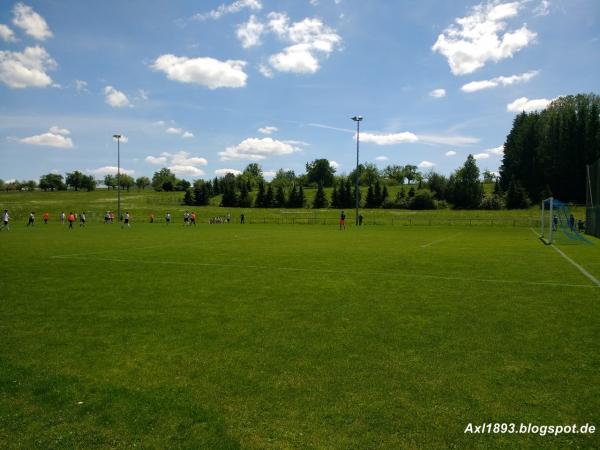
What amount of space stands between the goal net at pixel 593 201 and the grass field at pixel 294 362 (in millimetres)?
22080

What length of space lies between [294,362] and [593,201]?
3360 centimetres

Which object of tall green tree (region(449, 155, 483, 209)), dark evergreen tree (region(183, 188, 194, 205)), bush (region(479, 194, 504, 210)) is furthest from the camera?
dark evergreen tree (region(183, 188, 194, 205))

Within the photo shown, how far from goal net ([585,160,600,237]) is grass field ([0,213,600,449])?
2208cm

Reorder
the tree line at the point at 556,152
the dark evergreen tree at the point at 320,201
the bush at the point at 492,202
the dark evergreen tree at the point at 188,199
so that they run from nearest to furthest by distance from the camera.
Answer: the bush at the point at 492,202 → the tree line at the point at 556,152 → the dark evergreen tree at the point at 320,201 → the dark evergreen tree at the point at 188,199

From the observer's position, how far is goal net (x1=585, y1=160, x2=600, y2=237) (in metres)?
29.5

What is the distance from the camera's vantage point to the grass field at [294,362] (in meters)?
3.94

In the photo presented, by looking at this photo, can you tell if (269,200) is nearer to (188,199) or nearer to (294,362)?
(188,199)

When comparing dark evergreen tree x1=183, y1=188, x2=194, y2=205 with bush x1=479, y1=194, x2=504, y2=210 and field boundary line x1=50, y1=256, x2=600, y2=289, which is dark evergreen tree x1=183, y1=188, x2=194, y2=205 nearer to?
bush x1=479, y1=194, x2=504, y2=210

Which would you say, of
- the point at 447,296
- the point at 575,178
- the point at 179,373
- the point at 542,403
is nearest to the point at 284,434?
the point at 179,373

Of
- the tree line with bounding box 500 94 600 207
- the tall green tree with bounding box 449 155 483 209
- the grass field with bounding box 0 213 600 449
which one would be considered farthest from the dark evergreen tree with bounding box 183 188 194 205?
the grass field with bounding box 0 213 600 449

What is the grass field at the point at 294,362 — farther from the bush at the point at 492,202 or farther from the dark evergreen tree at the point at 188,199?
the dark evergreen tree at the point at 188,199

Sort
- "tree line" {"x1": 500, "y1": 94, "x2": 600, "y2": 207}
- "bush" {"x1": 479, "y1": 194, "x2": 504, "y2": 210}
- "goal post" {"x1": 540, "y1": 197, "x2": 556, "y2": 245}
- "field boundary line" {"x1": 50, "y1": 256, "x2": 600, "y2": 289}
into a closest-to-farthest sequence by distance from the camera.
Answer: "field boundary line" {"x1": 50, "y1": 256, "x2": 600, "y2": 289} → "goal post" {"x1": 540, "y1": 197, "x2": 556, "y2": 245} → "bush" {"x1": 479, "y1": 194, "x2": 504, "y2": 210} → "tree line" {"x1": 500, "y1": 94, "x2": 600, "y2": 207}

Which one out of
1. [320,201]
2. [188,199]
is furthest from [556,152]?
[188,199]

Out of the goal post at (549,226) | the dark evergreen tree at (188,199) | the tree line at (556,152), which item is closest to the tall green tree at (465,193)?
the tree line at (556,152)
